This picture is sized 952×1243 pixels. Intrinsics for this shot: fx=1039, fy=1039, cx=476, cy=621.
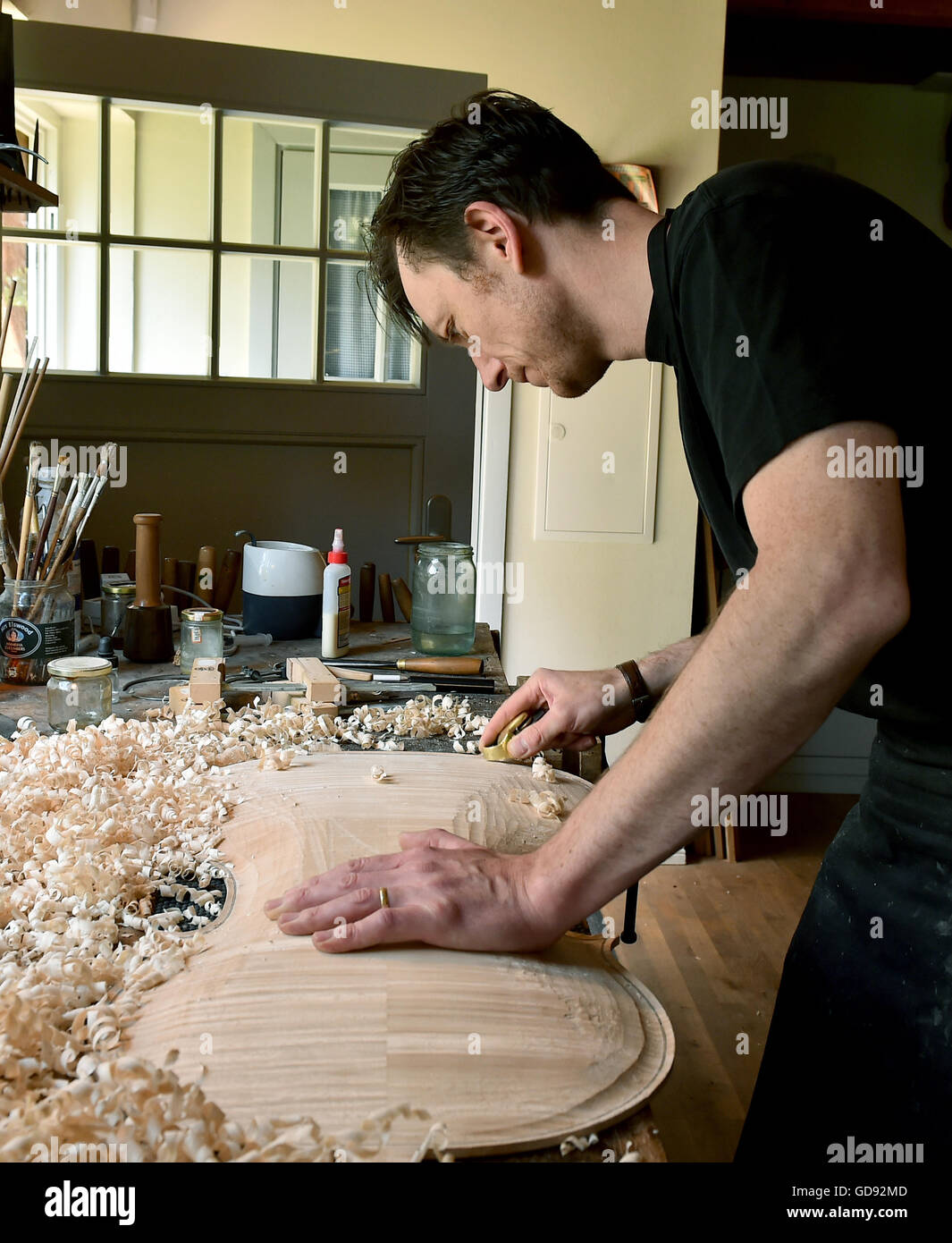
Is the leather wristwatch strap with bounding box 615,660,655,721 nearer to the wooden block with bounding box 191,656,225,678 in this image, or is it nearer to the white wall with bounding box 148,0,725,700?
the wooden block with bounding box 191,656,225,678

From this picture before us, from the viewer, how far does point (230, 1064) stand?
2.40 feet

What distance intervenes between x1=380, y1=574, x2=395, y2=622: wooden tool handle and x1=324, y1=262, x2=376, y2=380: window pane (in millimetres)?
646

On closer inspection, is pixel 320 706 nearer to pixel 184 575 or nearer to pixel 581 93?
pixel 184 575

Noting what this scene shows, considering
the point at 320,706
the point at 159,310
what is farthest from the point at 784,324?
the point at 159,310

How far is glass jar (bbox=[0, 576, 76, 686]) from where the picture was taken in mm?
1759

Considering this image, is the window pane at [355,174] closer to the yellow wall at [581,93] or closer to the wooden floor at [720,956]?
the yellow wall at [581,93]

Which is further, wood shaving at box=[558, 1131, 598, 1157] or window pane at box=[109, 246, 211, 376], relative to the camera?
window pane at box=[109, 246, 211, 376]

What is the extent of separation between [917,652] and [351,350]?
2.11 m

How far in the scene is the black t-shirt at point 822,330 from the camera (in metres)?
0.79

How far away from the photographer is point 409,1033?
77cm
